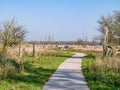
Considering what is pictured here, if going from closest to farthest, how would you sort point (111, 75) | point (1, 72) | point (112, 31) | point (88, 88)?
point (88, 88) < point (1, 72) < point (111, 75) < point (112, 31)

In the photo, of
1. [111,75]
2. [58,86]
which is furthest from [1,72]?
[111,75]

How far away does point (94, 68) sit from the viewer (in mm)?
20469

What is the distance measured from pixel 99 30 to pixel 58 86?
104 feet

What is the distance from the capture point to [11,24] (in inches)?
1394

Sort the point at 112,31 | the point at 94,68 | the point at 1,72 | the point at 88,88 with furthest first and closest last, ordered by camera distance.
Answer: the point at 112,31, the point at 94,68, the point at 1,72, the point at 88,88

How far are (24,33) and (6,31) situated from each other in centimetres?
211

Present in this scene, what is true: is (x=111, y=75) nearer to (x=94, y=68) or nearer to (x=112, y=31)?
(x=94, y=68)

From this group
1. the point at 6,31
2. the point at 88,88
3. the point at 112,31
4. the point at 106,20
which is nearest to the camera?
the point at 88,88

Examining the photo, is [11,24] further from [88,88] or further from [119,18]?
[88,88]

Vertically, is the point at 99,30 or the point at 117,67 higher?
the point at 99,30

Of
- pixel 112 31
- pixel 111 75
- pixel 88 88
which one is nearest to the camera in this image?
pixel 88 88

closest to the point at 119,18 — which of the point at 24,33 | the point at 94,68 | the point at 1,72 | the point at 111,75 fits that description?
the point at 24,33

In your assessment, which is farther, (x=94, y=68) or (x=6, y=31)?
(x=6, y=31)

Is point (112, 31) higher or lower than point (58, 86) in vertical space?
higher
